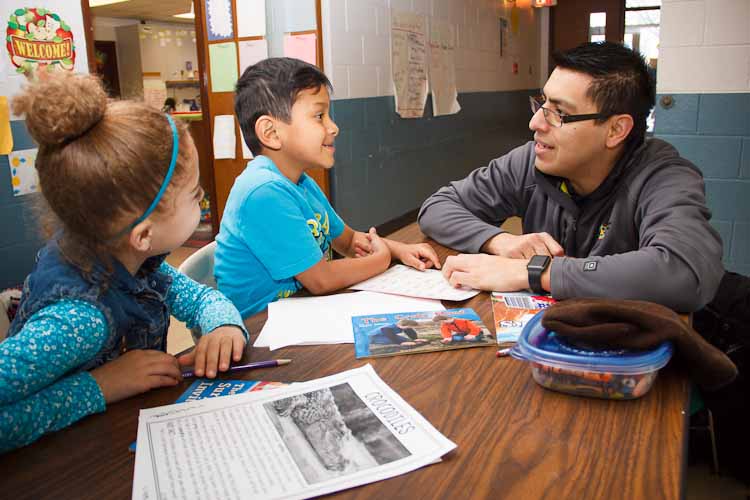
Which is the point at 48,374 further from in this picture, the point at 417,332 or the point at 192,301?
the point at 417,332

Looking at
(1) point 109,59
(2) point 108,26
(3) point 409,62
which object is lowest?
(3) point 409,62

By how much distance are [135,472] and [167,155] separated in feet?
1.52

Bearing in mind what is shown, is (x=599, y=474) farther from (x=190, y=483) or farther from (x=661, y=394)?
(x=190, y=483)

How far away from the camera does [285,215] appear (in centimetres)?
131

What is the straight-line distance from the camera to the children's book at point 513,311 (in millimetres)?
983

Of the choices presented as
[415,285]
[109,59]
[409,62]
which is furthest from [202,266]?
[109,59]

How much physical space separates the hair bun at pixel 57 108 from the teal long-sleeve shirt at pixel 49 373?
0.23 m

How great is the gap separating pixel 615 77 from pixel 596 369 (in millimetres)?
918

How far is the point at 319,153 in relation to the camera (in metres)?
1.57

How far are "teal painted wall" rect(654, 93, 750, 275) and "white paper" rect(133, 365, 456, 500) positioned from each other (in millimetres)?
2444

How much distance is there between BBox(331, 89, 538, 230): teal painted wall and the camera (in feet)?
12.7

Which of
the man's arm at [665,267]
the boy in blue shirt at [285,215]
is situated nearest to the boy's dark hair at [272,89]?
the boy in blue shirt at [285,215]

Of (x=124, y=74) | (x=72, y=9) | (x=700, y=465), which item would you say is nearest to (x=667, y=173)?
(x=700, y=465)

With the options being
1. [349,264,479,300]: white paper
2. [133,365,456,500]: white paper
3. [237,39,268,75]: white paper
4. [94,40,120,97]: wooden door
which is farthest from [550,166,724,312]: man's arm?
[94,40,120,97]: wooden door
